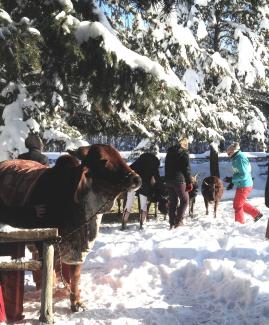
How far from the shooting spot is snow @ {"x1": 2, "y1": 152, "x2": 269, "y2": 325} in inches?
194

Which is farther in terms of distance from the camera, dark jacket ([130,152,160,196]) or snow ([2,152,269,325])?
dark jacket ([130,152,160,196])

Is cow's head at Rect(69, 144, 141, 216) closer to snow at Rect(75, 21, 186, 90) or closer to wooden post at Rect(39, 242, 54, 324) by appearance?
wooden post at Rect(39, 242, 54, 324)

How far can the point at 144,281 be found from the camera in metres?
6.14

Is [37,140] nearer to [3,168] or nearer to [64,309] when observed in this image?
[3,168]

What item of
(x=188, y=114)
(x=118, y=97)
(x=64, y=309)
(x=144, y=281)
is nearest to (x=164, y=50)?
(x=188, y=114)

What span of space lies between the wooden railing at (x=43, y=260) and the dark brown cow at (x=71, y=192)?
300 millimetres

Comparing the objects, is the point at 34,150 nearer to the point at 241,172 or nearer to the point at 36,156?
the point at 36,156

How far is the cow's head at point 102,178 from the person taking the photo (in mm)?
4656

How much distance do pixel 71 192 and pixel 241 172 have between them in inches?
236

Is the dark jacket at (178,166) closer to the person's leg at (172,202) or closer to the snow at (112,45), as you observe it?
the person's leg at (172,202)

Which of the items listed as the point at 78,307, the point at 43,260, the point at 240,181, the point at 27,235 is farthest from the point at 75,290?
the point at 240,181

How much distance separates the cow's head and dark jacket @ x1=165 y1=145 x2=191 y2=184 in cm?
504

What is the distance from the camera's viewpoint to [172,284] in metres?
6.01

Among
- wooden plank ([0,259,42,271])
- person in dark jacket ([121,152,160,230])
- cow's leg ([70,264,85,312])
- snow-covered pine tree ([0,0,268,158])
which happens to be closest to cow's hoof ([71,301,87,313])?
cow's leg ([70,264,85,312])
